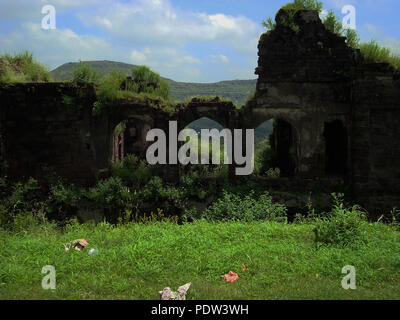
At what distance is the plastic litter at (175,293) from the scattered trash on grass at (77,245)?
222 centimetres

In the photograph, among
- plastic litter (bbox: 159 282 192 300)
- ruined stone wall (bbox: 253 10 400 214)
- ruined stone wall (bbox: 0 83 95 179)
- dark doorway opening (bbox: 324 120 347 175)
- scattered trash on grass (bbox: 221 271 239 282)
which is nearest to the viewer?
plastic litter (bbox: 159 282 192 300)

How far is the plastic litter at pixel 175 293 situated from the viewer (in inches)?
189

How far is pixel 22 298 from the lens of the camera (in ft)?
16.1

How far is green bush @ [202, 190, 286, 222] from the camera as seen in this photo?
897 centimetres

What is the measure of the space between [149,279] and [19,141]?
7.04 meters

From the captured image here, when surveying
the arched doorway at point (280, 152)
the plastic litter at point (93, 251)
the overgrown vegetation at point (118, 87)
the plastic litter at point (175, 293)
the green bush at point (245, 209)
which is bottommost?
the plastic litter at point (175, 293)

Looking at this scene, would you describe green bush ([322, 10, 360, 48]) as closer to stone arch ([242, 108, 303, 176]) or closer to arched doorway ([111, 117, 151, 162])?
stone arch ([242, 108, 303, 176])

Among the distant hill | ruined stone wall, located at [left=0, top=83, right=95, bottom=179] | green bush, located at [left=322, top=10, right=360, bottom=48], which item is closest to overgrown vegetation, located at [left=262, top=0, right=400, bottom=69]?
green bush, located at [left=322, top=10, right=360, bottom=48]

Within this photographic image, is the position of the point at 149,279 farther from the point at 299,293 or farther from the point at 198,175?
the point at 198,175

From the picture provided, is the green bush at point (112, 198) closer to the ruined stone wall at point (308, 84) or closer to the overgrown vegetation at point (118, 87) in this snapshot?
the overgrown vegetation at point (118, 87)

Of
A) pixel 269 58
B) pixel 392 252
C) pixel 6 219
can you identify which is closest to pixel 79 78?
pixel 6 219

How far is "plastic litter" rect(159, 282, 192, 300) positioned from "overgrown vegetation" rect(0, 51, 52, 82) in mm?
8388

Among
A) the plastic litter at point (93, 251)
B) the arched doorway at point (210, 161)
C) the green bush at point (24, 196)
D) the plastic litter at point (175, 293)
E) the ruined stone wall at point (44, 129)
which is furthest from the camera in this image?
the arched doorway at point (210, 161)

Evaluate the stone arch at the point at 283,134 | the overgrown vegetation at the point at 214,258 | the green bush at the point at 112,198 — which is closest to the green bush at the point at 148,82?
the stone arch at the point at 283,134
